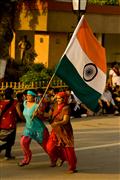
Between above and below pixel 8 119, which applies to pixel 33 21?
above

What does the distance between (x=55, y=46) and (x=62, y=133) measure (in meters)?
13.5

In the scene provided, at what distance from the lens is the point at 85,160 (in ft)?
37.7

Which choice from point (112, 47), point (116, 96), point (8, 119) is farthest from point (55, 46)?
point (8, 119)

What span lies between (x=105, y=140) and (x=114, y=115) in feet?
14.4

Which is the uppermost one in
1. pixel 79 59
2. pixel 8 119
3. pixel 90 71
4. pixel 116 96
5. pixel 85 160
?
pixel 79 59

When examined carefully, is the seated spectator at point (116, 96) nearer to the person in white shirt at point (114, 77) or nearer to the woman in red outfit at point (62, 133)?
the person in white shirt at point (114, 77)

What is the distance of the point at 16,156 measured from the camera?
37.8ft

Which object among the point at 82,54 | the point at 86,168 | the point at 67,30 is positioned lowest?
the point at 86,168

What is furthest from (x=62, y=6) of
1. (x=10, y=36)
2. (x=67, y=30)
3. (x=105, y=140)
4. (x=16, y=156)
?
(x=16, y=156)

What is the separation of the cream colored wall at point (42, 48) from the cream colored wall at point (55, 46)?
159 mm

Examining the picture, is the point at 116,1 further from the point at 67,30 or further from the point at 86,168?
the point at 86,168

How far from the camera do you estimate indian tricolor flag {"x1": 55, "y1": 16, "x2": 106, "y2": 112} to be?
10039 mm

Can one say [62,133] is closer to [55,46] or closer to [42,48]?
[55,46]

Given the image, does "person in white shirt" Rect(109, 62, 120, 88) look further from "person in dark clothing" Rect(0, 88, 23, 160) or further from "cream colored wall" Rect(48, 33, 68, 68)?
"person in dark clothing" Rect(0, 88, 23, 160)
